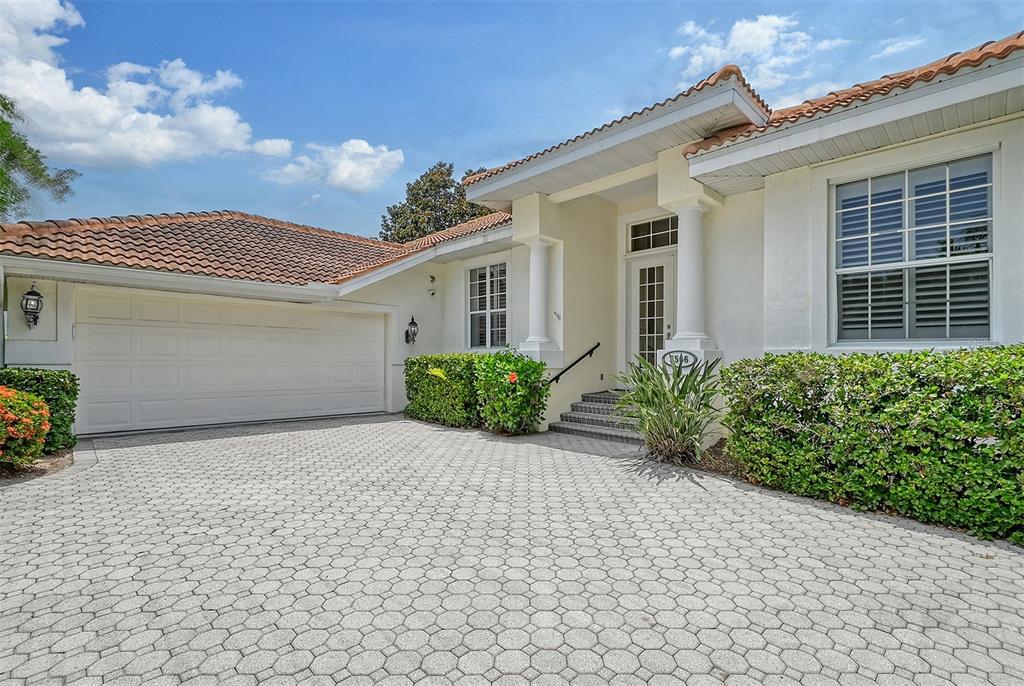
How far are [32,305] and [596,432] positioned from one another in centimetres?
932

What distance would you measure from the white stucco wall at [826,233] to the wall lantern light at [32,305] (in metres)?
11.0

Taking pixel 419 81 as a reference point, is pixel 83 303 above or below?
below

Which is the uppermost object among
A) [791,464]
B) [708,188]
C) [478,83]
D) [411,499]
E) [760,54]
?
[478,83]

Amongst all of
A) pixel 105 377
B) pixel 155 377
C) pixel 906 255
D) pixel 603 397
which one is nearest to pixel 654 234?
pixel 603 397

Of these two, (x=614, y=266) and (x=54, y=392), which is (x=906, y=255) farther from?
(x=54, y=392)

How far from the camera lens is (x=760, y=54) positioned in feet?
25.1

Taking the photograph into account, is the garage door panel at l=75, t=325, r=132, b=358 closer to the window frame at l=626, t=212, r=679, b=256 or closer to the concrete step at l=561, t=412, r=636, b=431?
the concrete step at l=561, t=412, r=636, b=431

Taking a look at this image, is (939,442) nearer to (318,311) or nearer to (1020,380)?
(1020,380)

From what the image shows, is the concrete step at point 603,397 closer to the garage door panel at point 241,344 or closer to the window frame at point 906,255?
the window frame at point 906,255

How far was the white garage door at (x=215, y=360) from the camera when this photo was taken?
854 cm

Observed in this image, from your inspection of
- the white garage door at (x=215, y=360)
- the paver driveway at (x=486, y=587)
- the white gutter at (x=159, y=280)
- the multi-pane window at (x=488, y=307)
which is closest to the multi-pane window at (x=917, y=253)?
the paver driveway at (x=486, y=587)

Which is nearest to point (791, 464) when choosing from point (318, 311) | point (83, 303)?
point (318, 311)

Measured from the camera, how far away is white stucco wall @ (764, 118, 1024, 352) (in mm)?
4957

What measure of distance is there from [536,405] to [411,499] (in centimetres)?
417
